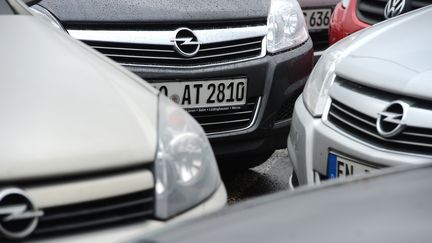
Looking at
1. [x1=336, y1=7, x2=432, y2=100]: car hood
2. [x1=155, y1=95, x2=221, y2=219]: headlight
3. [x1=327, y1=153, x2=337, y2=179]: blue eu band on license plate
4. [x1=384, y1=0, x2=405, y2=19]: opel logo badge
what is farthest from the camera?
[x1=384, y1=0, x2=405, y2=19]: opel logo badge

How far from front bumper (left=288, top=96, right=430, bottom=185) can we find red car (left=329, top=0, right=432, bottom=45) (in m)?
1.59

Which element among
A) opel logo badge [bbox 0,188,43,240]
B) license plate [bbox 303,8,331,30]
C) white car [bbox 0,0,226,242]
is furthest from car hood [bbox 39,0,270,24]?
license plate [bbox 303,8,331,30]

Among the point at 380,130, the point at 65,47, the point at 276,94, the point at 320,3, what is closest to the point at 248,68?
the point at 276,94

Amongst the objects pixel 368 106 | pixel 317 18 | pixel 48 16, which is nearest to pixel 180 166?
pixel 368 106

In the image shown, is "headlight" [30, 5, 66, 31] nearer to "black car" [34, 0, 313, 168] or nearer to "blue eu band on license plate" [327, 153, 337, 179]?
"black car" [34, 0, 313, 168]

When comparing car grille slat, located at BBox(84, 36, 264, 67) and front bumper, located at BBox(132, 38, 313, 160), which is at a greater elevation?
car grille slat, located at BBox(84, 36, 264, 67)

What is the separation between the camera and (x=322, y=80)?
171 inches

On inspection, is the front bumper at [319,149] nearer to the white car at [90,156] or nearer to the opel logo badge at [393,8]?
the white car at [90,156]

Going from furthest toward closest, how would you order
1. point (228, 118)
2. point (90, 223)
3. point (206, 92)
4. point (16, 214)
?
point (228, 118) < point (206, 92) < point (90, 223) < point (16, 214)

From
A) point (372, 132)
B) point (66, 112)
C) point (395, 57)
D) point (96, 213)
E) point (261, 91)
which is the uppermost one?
point (66, 112)

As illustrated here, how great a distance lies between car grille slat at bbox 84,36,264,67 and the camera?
4934 millimetres

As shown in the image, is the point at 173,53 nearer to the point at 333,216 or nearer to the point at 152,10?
the point at 152,10

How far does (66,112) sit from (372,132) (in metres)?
1.40

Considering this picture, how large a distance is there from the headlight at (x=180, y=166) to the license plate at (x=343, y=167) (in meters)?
0.77
